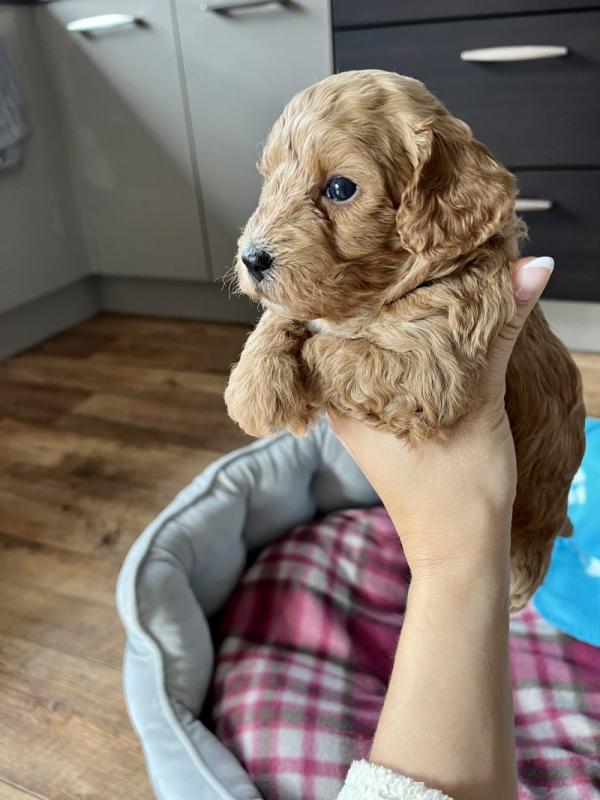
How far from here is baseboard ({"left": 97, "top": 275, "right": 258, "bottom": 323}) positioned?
12.6ft

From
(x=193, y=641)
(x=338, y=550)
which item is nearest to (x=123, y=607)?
(x=193, y=641)

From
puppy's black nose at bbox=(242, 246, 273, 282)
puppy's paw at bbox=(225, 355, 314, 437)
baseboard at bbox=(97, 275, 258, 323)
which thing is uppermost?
puppy's black nose at bbox=(242, 246, 273, 282)

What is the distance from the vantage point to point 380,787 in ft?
3.16

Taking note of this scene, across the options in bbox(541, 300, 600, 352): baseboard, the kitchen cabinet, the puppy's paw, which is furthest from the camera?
the kitchen cabinet

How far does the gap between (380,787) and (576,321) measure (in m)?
2.58

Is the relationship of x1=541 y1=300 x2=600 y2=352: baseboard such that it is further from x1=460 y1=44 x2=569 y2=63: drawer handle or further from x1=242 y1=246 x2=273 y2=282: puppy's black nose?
x1=242 y1=246 x2=273 y2=282: puppy's black nose

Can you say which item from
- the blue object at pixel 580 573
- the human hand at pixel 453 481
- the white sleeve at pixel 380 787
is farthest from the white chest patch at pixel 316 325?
the blue object at pixel 580 573

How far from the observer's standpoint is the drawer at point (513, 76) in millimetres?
2539

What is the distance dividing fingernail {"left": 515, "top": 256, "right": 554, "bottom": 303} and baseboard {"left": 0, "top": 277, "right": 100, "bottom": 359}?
318 cm

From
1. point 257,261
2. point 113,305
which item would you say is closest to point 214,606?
point 257,261

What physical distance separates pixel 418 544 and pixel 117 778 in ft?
3.17

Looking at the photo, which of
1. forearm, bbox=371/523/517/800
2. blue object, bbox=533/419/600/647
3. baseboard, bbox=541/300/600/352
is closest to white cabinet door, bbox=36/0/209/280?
baseboard, bbox=541/300/600/352

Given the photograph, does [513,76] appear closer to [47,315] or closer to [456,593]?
[456,593]

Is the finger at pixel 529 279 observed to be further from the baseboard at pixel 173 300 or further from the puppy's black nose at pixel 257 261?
the baseboard at pixel 173 300
